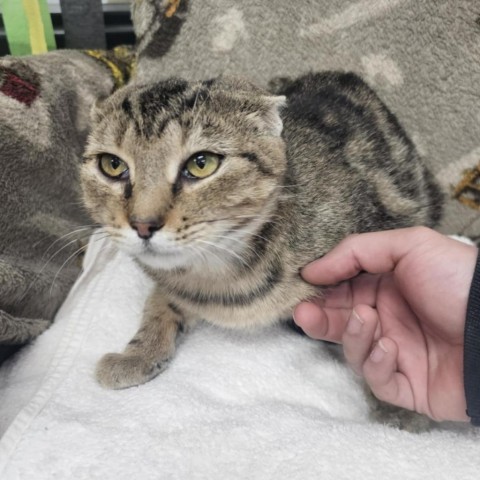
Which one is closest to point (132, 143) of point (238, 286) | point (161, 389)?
point (238, 286)

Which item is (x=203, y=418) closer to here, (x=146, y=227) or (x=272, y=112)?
(x=146, y=227)

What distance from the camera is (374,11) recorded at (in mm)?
1421

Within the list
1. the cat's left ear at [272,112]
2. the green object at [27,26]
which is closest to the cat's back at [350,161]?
the cat's left ear at [272,112]

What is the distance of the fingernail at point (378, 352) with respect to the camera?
88 centimetres

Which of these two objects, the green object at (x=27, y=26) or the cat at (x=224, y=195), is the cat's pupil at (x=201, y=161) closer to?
the cat at (x=224, y=195)

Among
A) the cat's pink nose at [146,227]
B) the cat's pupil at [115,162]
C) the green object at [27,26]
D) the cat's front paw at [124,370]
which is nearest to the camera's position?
the cat's pink nose at [146,227]

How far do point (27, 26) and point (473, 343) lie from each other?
1.46 m

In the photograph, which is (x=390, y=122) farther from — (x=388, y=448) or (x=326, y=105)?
(x=388, y=448)

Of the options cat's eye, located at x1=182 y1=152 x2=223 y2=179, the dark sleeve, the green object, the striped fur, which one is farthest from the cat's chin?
the green object

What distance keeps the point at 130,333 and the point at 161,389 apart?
0.64 feet

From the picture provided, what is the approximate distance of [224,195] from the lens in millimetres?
830

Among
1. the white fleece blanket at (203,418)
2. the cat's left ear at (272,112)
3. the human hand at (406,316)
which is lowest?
the white fleece blanket at (203,418)

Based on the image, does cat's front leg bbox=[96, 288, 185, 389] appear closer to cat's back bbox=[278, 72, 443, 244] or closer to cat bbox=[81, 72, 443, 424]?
cat bbox=[81, 72, 443, 424]

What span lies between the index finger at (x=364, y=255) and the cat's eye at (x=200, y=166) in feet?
0.90
